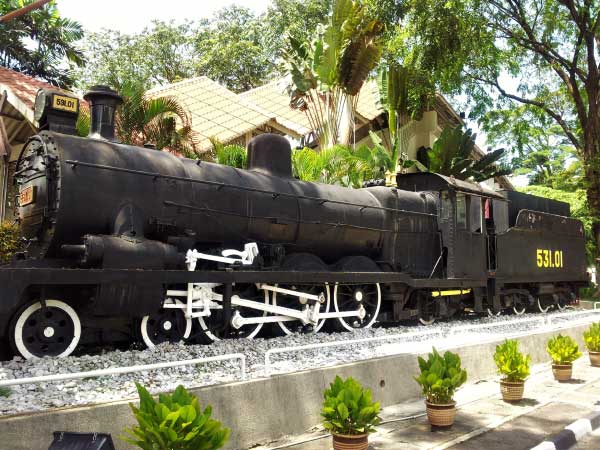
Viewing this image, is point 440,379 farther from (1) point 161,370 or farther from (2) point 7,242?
(2) point 7,242

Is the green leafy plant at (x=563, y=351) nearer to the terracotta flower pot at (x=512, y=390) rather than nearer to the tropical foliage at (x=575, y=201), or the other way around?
the terracotta flower pot at (x=512, y=390)

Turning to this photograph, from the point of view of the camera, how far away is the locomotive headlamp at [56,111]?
6770 mm

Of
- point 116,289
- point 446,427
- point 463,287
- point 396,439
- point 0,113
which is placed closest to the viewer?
point 396,439

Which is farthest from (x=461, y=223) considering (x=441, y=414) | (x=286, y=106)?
(x=286, y=106)

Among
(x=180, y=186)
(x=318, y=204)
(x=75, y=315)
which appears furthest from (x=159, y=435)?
(x=318, y=204)

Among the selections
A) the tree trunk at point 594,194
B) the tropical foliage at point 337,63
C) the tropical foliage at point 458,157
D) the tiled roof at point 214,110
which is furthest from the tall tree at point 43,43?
the tree trunk at point 594,194

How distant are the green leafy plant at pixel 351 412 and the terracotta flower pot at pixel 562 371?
4496 mm

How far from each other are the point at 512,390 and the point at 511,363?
31 cm

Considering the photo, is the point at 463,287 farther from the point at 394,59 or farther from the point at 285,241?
the point at 394,59

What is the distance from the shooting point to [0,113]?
560 inches

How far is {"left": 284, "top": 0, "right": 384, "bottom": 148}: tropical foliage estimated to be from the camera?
59.1ft

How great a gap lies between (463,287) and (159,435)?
8.88 m

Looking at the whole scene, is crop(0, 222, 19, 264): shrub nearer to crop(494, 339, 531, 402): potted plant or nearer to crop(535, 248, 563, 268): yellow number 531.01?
crop(494, 339, 531, 402): potted plant

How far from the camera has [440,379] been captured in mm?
5473
